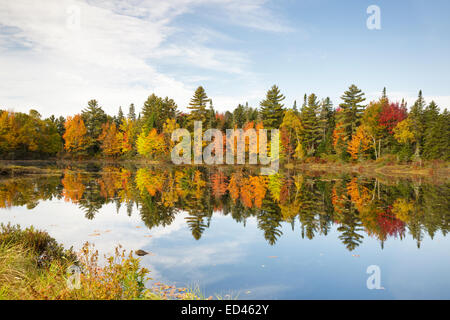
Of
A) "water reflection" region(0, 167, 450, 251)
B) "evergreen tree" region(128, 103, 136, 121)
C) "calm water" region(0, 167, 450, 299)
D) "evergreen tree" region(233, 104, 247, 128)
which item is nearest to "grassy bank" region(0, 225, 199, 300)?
"calm water" region(0, 167, 450, 299)

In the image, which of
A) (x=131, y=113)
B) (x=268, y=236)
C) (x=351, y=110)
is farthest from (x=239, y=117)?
(x=268, y=236)

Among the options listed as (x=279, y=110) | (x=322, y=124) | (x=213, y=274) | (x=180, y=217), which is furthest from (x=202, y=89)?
(x=213, y=274)

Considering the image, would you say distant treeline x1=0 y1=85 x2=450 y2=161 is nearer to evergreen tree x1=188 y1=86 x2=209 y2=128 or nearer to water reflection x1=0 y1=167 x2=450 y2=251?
evergreen tree x1=188 y1=86 x2=209 y2=128

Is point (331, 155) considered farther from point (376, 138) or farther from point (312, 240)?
point (312, 240)

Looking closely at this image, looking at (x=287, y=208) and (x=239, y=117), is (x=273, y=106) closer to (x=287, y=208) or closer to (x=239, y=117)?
(x=239, y=117)

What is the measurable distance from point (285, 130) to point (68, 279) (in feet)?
165

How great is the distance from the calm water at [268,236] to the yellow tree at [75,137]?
52569mm

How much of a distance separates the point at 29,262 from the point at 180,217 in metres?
6.63

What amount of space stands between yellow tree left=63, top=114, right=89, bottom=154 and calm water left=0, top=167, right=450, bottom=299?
52.6 meters

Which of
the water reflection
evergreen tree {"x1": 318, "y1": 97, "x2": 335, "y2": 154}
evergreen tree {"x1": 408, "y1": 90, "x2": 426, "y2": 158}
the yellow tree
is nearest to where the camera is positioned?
the water reflection

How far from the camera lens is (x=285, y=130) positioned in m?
52.4

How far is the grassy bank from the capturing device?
4.40m
